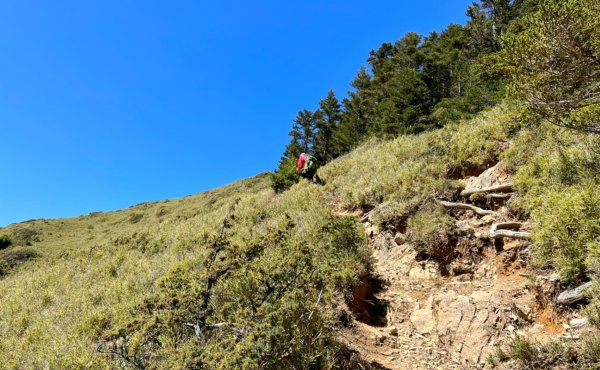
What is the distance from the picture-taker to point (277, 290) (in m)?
5.45

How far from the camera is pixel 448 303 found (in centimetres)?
634

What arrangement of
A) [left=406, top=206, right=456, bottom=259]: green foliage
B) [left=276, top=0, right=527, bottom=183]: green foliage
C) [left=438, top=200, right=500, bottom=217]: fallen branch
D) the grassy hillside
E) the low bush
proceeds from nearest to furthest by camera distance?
1. the grassy hillside
2. [left=406, top=206, right=456, bottom=259]: green foliage
3. [left=438, top=200, right=500, bottom=217]: fallen branch
4. [left=276, top=0, right=527, bottom=183]: green foliage
5. the low bush

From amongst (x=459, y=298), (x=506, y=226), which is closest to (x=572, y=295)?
(x=459, y=298)

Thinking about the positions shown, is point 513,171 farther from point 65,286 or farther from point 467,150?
point 65,286

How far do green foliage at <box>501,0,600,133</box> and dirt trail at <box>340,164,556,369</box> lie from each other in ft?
6.79

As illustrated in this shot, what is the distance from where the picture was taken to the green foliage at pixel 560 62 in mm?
7012

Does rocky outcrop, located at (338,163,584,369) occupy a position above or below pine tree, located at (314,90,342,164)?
below

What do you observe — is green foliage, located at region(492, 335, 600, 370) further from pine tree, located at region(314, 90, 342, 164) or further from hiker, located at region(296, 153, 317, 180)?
pine tree, located at region(314, 90, 342, 164)

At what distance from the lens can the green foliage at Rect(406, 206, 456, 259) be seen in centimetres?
793

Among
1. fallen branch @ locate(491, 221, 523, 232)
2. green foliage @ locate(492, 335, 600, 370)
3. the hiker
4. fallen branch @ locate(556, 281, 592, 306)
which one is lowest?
green foliage @ locate(492, 335, 600, 370)

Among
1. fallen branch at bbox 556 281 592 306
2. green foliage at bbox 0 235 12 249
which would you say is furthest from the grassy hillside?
green foliage at bbox 0 235 12 249

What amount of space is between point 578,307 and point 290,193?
1180cm

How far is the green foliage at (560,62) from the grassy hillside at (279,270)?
1.05m

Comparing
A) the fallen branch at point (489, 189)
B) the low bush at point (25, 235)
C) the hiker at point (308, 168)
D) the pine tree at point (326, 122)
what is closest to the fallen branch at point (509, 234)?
the fallen branch at point (489, 189)
